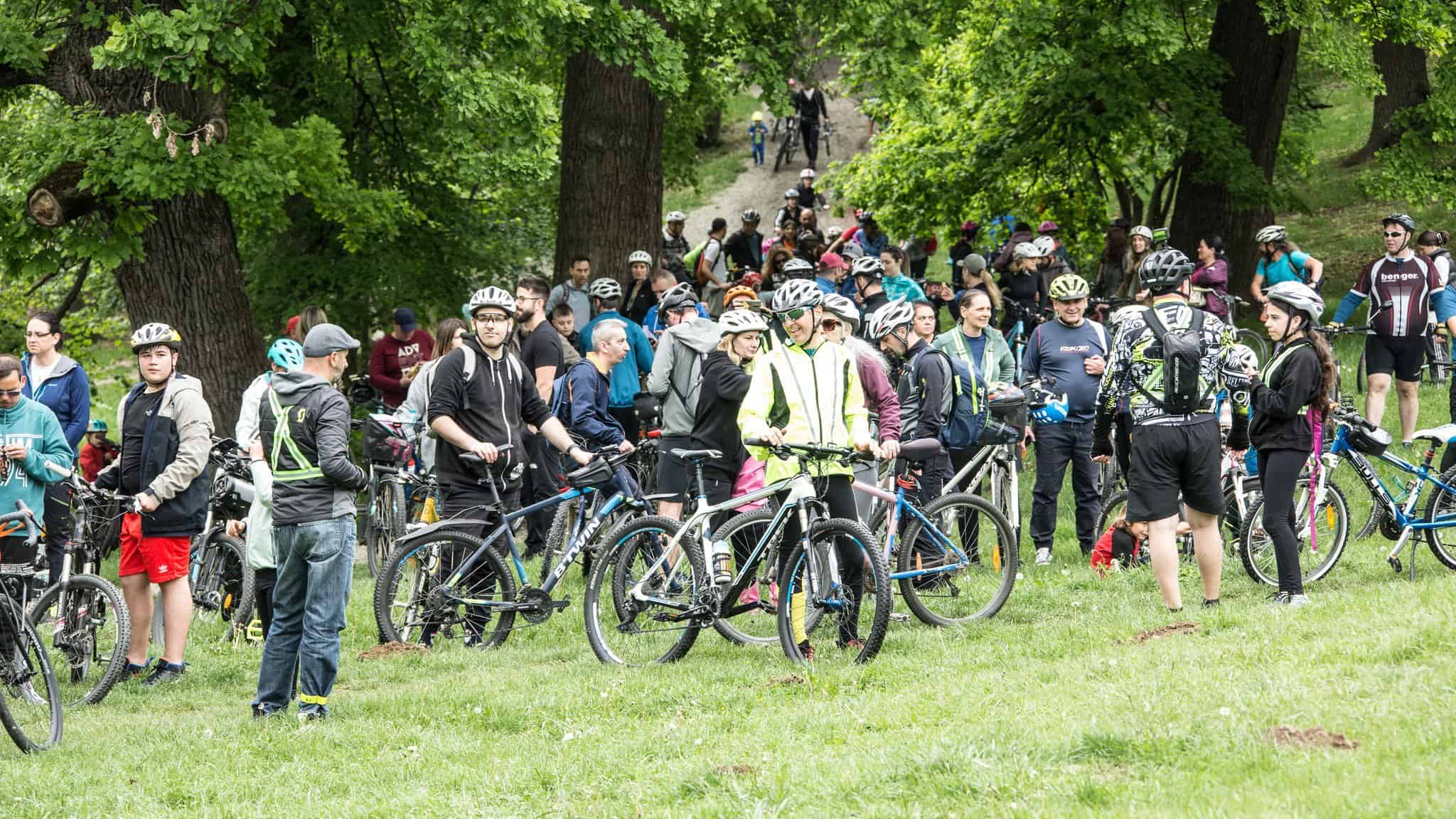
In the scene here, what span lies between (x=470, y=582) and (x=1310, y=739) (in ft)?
17.6

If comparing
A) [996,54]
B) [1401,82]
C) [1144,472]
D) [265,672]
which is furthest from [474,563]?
[1401,82]

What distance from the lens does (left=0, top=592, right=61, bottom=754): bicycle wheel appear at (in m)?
8.09

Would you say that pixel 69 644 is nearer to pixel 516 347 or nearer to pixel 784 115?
pixel 516 347

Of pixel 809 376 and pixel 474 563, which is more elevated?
pixel 809 376

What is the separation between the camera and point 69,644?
9484 mm

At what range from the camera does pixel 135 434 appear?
31.5 feet

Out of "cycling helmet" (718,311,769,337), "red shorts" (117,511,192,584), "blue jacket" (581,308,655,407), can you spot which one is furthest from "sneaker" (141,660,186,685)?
"blue jacket" (581,308,655,407)

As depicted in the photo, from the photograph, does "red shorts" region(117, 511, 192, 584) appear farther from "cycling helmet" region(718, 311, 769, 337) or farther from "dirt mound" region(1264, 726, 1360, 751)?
"dirt mound" region(1264, 726, 1360, 751)

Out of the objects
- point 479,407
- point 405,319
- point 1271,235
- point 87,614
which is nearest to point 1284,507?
point 479,407

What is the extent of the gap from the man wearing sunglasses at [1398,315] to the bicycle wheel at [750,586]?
764cm

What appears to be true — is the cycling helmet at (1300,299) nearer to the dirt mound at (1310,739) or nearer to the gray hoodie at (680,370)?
the dirt mound at (1310,739)

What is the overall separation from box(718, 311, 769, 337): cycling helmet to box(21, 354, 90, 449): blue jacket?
457cm

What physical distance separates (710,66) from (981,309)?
9970mm

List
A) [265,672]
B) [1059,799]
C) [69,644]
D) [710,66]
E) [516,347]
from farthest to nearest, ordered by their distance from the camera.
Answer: [710,66], [516,347], [69,644], [265,672], [1059,799]
